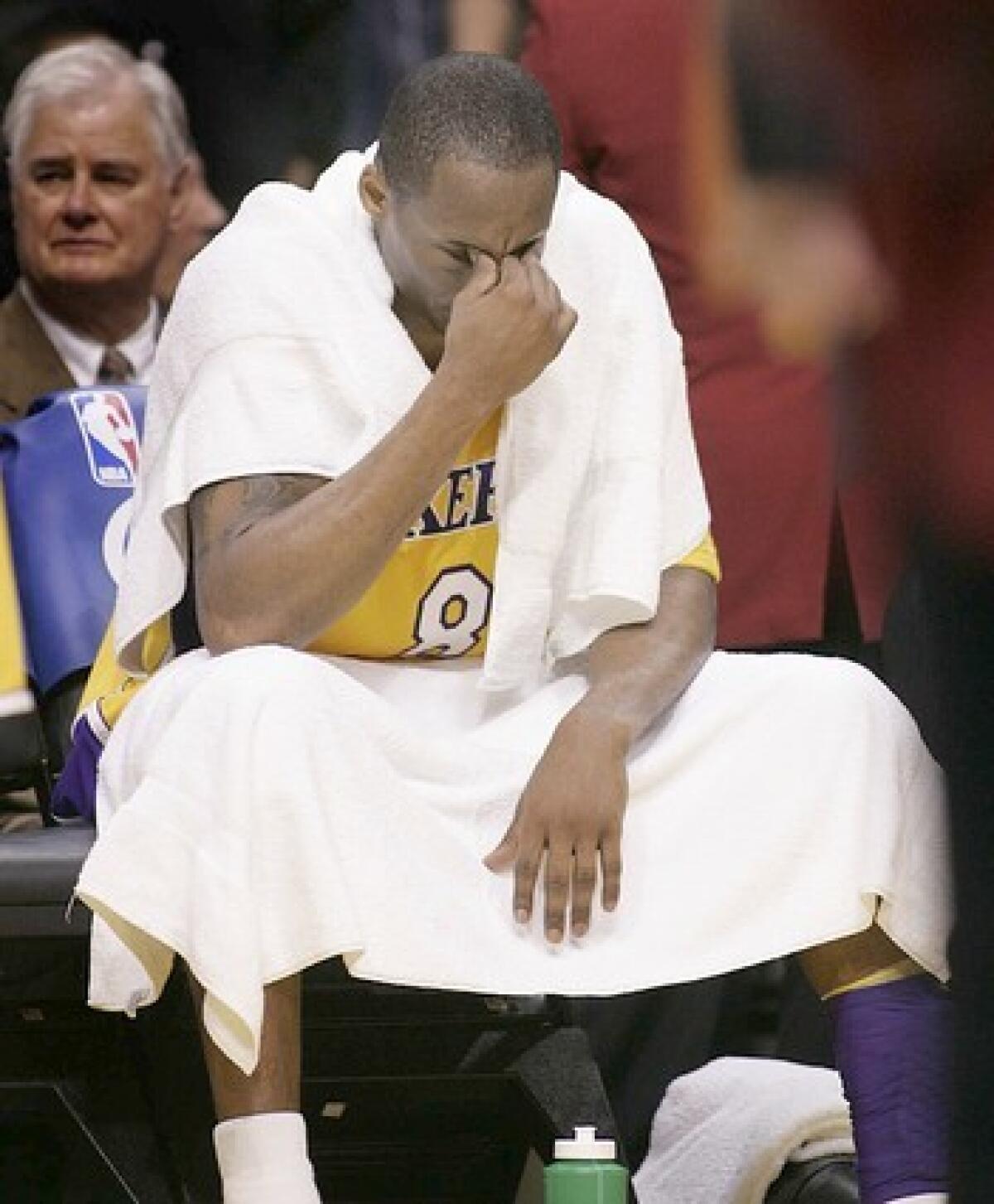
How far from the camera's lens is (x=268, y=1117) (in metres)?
2.40

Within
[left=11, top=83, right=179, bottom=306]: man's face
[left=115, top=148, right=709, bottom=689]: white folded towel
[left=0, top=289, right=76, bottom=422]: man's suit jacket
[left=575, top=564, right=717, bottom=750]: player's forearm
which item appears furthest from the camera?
[left=11, top=83, right=179, bottom=306]: man's face

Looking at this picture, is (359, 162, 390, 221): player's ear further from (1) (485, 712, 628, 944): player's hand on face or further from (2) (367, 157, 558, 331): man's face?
(1) (485, 712, 628, 944): player's hand on face

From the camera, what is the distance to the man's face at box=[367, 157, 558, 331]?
108 inches

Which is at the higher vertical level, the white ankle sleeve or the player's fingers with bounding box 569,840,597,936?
the player's fingers with bounding box 569,840,597,936

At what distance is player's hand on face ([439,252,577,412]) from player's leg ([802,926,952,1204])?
2.17ft

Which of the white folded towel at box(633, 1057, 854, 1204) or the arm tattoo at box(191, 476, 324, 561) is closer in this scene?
the arm tattoo at box(191, 476, 324, 561)

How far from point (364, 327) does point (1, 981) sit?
0.80m

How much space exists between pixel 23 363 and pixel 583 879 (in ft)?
5.66

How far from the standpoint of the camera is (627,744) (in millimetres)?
2645

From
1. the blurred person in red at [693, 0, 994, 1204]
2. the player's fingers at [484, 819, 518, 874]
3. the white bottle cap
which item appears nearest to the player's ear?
the player's fingers at [484, 819, 518, 874]

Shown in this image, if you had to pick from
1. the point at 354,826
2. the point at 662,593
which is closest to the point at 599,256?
the point at 662,593

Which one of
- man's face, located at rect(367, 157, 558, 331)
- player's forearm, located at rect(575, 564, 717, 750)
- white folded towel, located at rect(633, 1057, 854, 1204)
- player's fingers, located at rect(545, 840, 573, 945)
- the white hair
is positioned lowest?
white folded towel, located at rect(633, 1057, 854, 1204)

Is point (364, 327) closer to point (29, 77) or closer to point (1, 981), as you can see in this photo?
point (1, 981)

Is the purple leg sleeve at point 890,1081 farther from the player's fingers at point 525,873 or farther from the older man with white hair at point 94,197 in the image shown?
the older man with white hair at point 94,197
